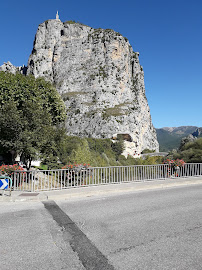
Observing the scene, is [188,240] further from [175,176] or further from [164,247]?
[175,176]

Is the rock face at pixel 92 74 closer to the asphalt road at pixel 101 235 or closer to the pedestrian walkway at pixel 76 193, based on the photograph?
the pedestrian walkway at pixel 76 193

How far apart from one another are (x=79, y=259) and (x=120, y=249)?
837 mm

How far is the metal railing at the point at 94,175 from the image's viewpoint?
9031mm

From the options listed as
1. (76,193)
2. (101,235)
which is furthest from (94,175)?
(101,235)

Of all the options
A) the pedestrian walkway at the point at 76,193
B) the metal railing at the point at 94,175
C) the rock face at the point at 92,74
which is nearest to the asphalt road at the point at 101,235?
the pedestrian walkway at the point at 76,193

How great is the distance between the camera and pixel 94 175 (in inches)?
420

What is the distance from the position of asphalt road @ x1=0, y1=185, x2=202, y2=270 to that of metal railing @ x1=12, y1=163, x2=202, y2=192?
206 centimetres

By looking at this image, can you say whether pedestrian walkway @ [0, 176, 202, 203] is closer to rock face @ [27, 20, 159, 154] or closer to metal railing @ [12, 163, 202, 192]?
metal railing @ [12, 163, 202, 192]

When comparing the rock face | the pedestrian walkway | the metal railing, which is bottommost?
the pedestrian walkway

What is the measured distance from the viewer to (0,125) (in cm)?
1185

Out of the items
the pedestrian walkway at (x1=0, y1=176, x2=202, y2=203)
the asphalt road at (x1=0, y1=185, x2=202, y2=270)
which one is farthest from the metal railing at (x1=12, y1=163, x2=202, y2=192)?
the asphalt road at (x1=0, y1=185, x2=202, y2=270)

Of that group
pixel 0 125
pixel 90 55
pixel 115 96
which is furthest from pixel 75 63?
pixel 0 125

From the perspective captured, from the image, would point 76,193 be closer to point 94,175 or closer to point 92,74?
point 94,175

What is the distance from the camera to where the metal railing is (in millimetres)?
9031
